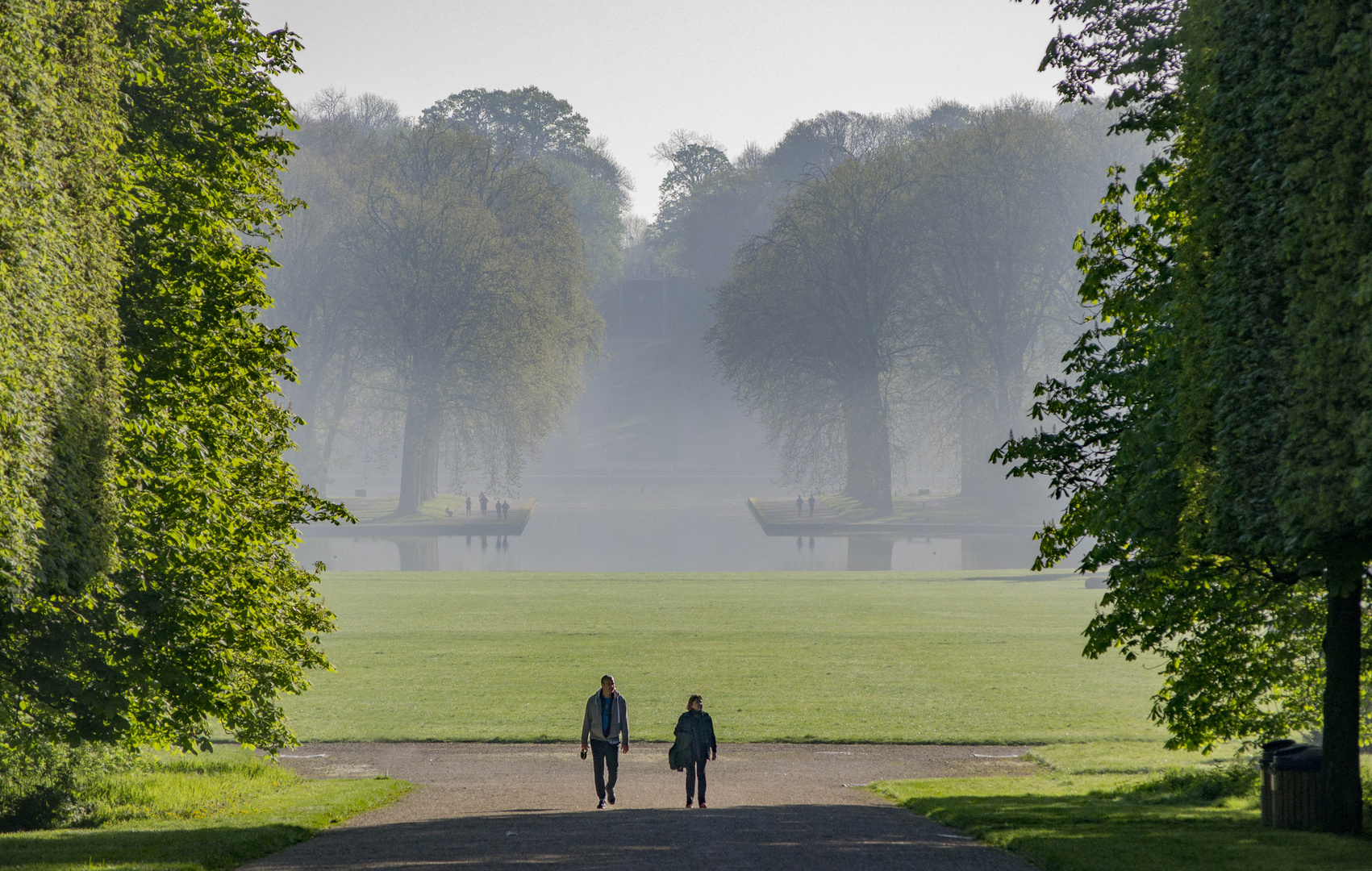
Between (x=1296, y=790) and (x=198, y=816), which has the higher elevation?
(x=1296, y=790)

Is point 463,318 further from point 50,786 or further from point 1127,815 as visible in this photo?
point 1127,815

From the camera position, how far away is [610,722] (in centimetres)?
1342

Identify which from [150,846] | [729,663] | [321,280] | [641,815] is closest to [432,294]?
[321,280]

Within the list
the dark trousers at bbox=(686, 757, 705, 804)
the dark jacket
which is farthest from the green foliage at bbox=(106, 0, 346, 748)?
the dark trousers at bbox=(686, 757, 705, 804)

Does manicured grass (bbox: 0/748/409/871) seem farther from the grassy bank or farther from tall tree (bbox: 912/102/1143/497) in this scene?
tall tree (bbox: 912/102/1143/497)

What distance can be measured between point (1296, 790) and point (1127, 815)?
1768 millimetres

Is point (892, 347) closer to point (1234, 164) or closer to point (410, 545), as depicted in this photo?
point (410, 545)

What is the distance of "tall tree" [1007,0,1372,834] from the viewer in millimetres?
8375

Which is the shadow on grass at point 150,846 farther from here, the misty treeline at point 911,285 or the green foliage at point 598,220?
the green foliage at point 598,220

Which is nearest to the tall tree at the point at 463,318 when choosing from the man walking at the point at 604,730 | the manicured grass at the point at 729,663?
the manicured grass at the point at 729,663

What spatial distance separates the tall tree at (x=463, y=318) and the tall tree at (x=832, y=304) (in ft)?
30.6

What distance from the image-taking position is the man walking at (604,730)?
13312mm

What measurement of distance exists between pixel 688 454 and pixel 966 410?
36551 mm

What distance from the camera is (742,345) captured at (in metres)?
59.2
